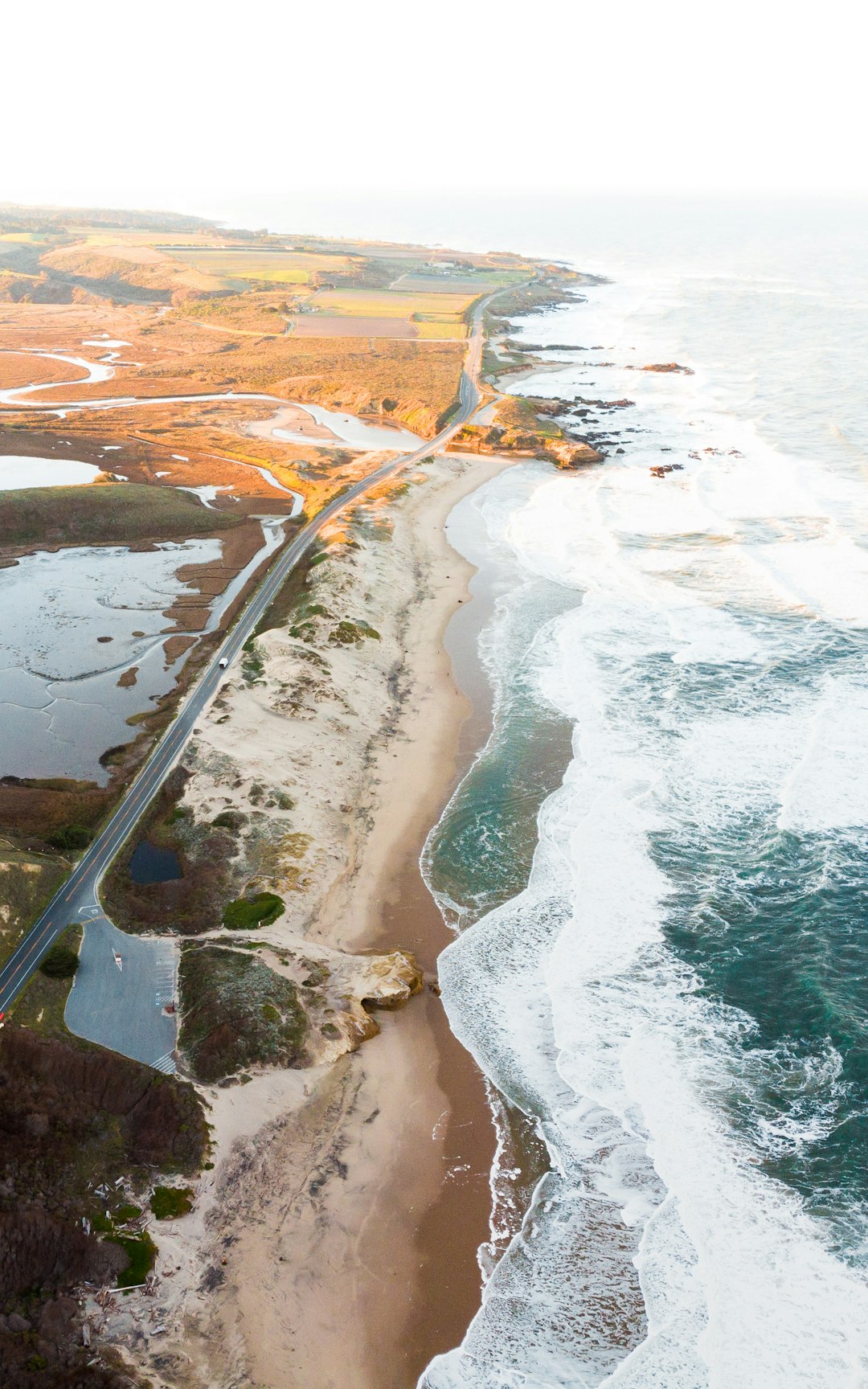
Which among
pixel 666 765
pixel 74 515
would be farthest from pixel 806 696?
pixel 74 515

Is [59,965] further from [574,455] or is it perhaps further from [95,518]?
[574,455]

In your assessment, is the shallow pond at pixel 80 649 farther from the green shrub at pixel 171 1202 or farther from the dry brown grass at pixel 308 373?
the dry brown grass at pixel 308 373

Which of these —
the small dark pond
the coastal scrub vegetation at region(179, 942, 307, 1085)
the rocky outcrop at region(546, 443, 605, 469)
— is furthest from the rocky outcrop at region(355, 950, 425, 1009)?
the rocky outcrop at region(546, 443, 605, 469)

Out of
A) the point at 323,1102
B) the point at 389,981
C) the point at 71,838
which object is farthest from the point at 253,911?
the point at 71,838

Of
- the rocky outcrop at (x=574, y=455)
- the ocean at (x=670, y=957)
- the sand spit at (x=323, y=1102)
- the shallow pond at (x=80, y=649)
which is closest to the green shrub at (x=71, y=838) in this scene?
the sand spit at (x=323, y=1102)

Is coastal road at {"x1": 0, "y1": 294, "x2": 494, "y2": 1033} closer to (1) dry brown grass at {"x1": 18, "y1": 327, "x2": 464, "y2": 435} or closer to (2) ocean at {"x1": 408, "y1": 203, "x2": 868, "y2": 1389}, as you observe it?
(2) ocean at {"x1": 408, "y1": 203, "x2": 868, "y2": 1389}

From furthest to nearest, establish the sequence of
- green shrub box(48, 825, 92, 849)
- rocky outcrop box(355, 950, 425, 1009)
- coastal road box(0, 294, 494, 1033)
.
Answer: green shrub box(48, 825, 92, 849), rocky outcrop box(355, 950, 425, 1009), coastal road box(0, 294, 494, 1033)

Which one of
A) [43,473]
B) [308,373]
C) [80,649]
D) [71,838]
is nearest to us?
[71,838]
